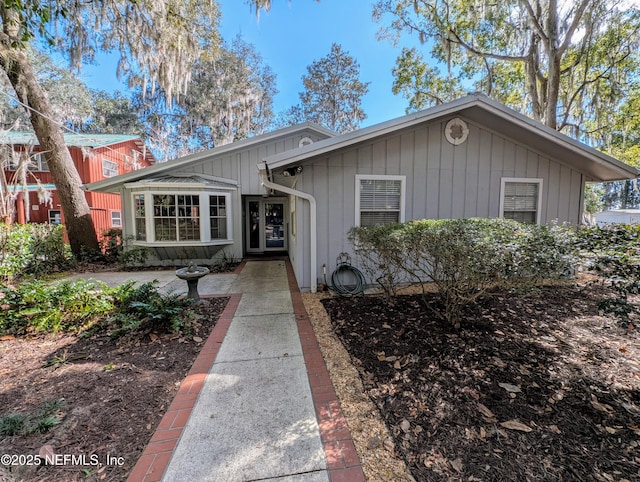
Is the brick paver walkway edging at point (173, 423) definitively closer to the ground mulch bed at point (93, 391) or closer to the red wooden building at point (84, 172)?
the ground mulch bed at point (93, 391)

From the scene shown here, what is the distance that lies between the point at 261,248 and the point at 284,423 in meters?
9.51

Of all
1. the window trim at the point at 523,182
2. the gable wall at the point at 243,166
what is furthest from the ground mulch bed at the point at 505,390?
the gable wall at the point at 243,166

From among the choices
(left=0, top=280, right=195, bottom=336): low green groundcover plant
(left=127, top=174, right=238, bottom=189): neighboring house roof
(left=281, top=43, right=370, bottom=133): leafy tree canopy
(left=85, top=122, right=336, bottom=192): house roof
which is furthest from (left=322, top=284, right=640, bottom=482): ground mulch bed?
(left=281, top=43, right=370, bottom=133): leafy tree canopy

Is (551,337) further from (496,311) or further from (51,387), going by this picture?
(51,387)

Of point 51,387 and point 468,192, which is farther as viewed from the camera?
point 468,192

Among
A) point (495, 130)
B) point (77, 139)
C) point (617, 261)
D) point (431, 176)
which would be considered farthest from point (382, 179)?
point (77, 139)

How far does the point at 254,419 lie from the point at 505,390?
220 centimetres

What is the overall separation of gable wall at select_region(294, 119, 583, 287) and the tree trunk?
750 cm

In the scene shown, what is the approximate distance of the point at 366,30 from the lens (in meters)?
13.2

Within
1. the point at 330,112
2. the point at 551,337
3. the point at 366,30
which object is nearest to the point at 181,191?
the point at 551,337

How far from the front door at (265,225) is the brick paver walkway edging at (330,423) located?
8.02 metres

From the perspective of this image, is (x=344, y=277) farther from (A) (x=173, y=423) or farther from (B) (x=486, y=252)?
(A) (x=173, y=423)

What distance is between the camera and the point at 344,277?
19.3 ft

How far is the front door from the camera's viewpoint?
1106 cm
